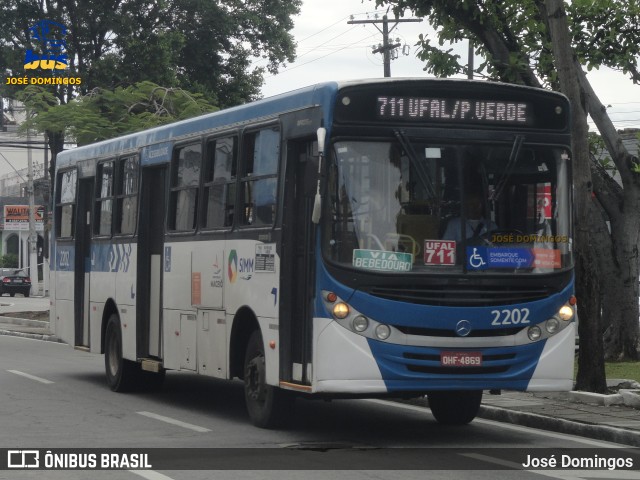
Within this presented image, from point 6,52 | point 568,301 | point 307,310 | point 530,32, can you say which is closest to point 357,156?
point 307,310

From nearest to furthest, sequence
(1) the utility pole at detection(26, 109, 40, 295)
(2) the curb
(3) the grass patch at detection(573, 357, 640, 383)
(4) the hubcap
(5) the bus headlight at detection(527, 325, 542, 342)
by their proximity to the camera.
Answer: (5) the bus headlight at detection(527, 325, 542, 342) → (2) the curb → (4) the hubcap → (3) the grass patch at detection(573, 357, 640, 383) → (1) the utility pole at detection(26, 109, 40, 295)

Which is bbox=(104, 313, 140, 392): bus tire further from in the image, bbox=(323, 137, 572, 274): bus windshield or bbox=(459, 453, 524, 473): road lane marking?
bbox=(459, 453, 524, 473): road lane marking

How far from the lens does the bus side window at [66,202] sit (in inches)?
804

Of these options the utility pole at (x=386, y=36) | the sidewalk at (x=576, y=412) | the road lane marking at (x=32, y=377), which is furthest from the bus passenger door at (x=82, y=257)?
the utility pole at (x=386, y=36)

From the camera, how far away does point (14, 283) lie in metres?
70.7

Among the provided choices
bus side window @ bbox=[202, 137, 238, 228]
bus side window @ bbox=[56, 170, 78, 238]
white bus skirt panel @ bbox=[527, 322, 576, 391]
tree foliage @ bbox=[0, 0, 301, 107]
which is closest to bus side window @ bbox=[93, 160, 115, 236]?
bus side window @ bbox=[56, 170, 78, 238]

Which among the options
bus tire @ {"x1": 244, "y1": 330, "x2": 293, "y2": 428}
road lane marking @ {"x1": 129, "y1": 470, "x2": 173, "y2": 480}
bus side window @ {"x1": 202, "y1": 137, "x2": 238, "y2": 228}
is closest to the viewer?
road lane marking @ {"x1": 129, "y1": 470, "x2": 173, "y2": 480}

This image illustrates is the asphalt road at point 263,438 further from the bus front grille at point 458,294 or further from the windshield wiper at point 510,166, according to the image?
the windshield wiper at point 510,166

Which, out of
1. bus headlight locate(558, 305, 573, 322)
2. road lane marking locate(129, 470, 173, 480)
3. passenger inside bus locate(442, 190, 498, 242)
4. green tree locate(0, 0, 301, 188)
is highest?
green tree locate(0, 0, 301, 188)

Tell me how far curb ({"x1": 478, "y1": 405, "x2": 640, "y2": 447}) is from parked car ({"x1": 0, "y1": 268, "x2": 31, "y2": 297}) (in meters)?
58.5

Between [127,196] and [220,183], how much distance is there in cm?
361

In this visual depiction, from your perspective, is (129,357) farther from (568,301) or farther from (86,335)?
(568,301)

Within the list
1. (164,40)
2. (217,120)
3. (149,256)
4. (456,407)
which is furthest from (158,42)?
(456,407)

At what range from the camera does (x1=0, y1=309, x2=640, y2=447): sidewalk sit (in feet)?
41.9
